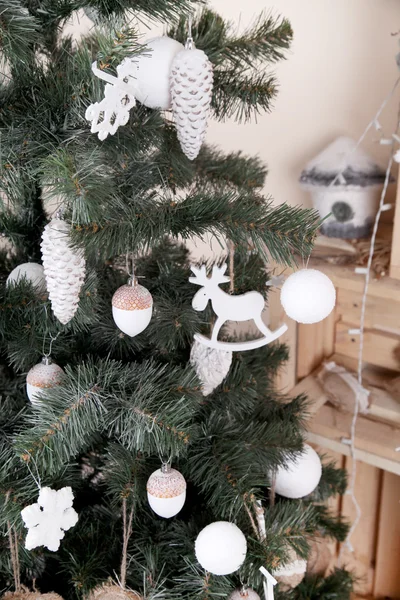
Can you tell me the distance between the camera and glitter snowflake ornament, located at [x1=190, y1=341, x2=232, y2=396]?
0.66 metres

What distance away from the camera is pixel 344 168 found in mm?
985

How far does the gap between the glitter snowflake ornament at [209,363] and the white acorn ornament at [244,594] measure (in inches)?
8.2

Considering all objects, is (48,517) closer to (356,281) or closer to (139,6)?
(139,6)

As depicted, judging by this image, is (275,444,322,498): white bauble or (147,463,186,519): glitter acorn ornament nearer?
(147,463,186,519): glitter acorn ornament

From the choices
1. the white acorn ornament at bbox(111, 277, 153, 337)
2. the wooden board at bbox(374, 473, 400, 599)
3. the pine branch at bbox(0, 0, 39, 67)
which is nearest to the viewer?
the pine branch at bbox(0, 0, 39, 67)

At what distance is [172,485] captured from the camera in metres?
0.60

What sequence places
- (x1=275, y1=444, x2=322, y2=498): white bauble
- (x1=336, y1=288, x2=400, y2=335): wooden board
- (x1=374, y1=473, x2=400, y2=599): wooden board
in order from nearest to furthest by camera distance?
(x1=275, y1=444, x2=322, y2=498): white bauble → (x1=336, y1=288, x2=400, y2=335): wooden board → (x1=374, y1=473, x2=400, y2=599): wooden board

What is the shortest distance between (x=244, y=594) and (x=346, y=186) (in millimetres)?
623

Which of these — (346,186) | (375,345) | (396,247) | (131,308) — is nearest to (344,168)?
(346,186)

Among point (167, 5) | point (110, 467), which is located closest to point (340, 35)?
point (167, 5)

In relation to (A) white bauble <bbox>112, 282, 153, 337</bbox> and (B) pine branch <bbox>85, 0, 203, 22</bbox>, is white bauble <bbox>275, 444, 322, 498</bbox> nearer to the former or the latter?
(A) white bauble <bbox>112, 282, 153, 337</bbox>

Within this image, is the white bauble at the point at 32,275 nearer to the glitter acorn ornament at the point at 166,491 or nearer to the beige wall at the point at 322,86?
the glitter acorn ornament at the point at 166,491

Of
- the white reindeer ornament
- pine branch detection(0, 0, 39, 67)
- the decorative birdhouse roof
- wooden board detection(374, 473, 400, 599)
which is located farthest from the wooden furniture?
pine branch detection(0, 0, 39, 67)

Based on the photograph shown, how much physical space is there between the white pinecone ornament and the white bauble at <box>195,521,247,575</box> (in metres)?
0.26
